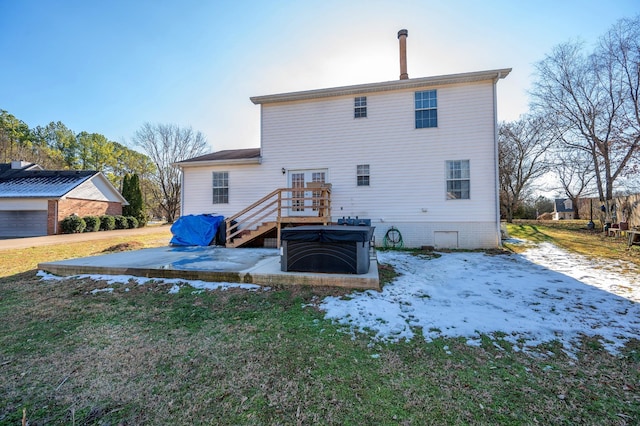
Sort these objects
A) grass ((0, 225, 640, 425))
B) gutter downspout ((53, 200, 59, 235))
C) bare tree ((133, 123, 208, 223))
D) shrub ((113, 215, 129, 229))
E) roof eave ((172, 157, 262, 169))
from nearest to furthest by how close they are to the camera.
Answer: grass ((0, 225, 640, 425)) < roof eave ((172, 157, 262, 169)) < gutter downspout ((53, 200, 59, 235)) < shrub ((113, 215, 129, 229)) < bare tree ((133, 123, 208, 223))

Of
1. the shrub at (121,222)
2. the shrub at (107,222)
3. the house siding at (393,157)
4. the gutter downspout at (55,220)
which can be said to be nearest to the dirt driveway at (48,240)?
the gutter downspout at (55,220)

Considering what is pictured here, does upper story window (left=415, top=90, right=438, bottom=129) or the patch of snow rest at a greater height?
upper story window (left=415, top=90, right=438, bottom=129)

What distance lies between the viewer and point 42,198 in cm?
1636

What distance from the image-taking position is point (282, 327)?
3.14 meters

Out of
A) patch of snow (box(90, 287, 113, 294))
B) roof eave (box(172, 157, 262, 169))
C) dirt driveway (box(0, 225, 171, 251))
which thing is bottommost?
patch of snow (box(90, 287, 113, 294))

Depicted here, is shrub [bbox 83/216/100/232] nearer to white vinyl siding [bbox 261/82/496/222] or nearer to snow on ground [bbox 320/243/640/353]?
white vinyl siding [bbox 261/82/496/222]

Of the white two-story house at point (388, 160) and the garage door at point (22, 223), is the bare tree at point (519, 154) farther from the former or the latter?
the garage door at point (22, 223)

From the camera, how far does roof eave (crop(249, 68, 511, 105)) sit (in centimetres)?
849

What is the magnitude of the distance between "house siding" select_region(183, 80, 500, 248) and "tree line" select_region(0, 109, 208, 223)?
24.5 meters

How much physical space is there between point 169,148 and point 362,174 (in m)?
29.1

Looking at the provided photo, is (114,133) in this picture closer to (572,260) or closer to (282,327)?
(282,327)

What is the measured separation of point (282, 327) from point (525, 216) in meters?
33.7

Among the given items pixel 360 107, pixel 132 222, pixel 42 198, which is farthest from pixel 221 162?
pixel 132 222

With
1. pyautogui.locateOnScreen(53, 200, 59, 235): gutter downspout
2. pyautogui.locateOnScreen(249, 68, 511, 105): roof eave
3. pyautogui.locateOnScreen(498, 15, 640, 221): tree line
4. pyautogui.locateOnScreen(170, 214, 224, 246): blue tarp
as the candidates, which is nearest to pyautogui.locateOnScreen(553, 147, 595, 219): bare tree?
pyautogui.locateOnScreen(498, 15, 640, 221): tree line
